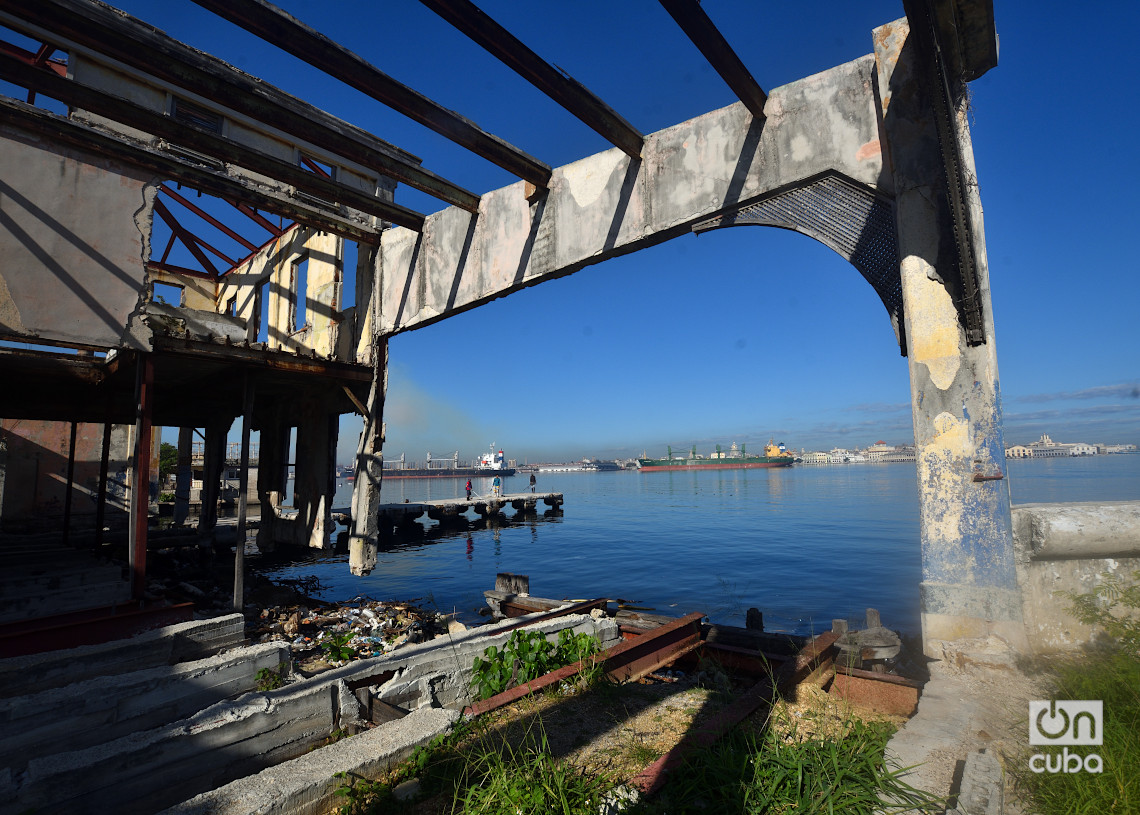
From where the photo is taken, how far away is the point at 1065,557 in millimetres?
4152

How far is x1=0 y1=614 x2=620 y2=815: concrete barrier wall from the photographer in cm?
314

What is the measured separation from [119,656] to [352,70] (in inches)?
234

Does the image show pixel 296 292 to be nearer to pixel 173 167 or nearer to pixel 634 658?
pixel 173 167

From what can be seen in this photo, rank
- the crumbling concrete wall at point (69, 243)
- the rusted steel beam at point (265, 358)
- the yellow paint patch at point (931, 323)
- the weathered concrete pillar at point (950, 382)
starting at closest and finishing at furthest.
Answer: the weathered concrete pillar at point (950, 382)
the yellow paint patch at point (931, 323)
the crumbling concrete wall at point (69, 243)
the rusted steel beam at point (265, 358)

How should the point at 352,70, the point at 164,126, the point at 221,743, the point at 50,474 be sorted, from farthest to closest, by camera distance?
1. the point at 50,474
2. the point at 164,126
3. the point at 352,70
4. the point at 221,743

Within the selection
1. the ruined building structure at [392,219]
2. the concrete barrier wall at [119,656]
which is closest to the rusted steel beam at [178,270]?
the ruined building structure at [392,219]

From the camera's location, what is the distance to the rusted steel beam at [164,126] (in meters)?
5.45

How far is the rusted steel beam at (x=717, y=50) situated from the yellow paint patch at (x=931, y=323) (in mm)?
2220

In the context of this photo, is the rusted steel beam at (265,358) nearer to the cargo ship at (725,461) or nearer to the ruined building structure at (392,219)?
the ruined building structure at (392,219)

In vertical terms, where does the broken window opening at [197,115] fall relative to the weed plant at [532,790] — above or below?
above

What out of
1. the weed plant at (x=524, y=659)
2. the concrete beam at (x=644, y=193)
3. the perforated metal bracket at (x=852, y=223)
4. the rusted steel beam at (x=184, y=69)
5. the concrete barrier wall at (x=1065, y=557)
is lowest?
the weed plant at (x=524, y=659)

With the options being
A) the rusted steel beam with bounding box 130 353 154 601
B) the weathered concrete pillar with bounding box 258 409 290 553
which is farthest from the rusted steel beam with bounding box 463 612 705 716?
the weathered concrete pillar with bounding box 258 409 290 553

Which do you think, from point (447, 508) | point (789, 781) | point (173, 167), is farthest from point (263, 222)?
point (447, 508)

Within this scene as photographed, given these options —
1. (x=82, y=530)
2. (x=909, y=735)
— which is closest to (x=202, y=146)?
(x=909, y=735)
